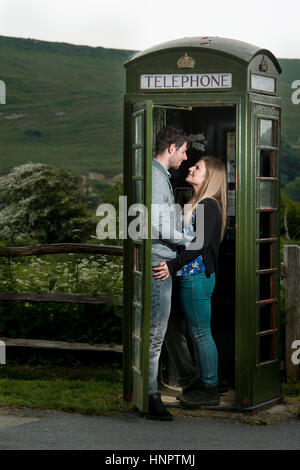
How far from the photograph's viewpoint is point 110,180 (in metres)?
41.4

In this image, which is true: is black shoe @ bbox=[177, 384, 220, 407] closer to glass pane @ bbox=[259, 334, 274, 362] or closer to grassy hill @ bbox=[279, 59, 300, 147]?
glass pane @ bbox=[259, 334, 274, 362]

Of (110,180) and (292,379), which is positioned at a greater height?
(110,180)

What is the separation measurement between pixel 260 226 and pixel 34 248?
8.89 ft

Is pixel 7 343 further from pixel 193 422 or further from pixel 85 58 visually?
pixel 85 58

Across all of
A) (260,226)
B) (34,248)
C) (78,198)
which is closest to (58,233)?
(78,198)

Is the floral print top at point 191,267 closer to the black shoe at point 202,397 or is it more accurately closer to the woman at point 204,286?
the woman at point 204,286

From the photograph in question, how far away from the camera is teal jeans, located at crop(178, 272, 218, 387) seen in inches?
261

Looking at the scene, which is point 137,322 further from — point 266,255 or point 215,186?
point 215,186

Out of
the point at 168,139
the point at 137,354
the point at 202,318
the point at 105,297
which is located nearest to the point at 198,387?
the point at 202,318

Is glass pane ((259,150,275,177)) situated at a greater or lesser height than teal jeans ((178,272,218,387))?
greater

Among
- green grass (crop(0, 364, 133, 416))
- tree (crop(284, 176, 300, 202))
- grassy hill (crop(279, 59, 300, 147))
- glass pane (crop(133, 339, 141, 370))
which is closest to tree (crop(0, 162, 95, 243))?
tree (crop(284, 176, 300, 202))

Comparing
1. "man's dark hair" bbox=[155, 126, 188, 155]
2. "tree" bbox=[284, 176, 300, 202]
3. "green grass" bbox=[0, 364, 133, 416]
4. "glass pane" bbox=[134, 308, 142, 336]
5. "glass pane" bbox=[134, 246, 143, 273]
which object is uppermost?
"tree" bbox=[284, 176, 300, 202]

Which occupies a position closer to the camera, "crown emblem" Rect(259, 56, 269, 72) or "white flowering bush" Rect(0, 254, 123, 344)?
→ "crown emblem" Rect(259, 56, 269, 72)

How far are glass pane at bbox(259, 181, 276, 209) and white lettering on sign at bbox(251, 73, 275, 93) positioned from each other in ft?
2.58
